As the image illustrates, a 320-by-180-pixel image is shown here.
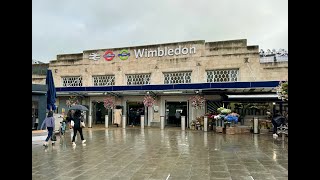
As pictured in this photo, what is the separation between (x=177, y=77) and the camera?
24484 millimetres

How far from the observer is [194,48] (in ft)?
78.1

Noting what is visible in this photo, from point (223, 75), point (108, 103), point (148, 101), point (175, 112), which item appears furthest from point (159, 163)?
point (108, 103)

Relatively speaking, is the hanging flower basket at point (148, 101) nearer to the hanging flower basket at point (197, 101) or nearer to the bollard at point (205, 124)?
the hanging flower basket at point (197, 101)

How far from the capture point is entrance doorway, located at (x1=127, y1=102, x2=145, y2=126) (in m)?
24.8

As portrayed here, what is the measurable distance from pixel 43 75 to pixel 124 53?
10919mm

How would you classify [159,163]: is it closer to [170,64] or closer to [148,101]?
[148,101]

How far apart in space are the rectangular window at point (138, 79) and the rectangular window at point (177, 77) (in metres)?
1.83

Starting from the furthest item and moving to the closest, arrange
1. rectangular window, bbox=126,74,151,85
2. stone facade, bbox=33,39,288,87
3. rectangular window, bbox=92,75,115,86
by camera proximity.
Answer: rectangular window, bbox=92,75,115,86
rectangular window, bbox=126,74,151,85
stone facade, bbox=33,39,288,87

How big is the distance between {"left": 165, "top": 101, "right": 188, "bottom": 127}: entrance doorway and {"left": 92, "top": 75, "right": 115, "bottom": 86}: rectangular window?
20.6 feet

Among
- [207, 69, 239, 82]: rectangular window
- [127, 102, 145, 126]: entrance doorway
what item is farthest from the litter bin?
[127, 102, 145, 126]: entrance doorway

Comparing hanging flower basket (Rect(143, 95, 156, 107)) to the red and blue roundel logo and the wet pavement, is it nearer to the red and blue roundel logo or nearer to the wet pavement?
the red and blue roundel logo

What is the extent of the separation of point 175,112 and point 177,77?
322 cm
